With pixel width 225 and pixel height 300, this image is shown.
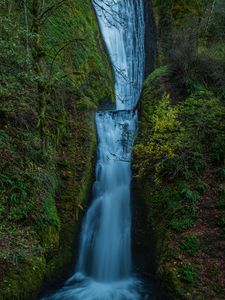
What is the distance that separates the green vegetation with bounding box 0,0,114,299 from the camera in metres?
6.95

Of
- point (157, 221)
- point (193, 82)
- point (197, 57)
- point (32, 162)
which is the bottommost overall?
point (157, 221)

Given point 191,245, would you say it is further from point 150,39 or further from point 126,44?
point 150,39

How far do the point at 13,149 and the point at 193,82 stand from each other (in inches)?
303

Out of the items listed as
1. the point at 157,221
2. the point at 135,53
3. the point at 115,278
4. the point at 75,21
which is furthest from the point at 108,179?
the point at 135,53

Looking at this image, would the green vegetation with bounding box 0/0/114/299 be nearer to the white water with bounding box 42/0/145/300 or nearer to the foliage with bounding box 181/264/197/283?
the white water with bounding box 42/0/145/300

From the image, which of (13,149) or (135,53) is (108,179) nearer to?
(13,149)

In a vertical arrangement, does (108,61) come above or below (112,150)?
above

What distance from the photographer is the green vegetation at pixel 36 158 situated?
695cm

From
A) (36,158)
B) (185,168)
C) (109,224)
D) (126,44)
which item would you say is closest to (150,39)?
(126,44)

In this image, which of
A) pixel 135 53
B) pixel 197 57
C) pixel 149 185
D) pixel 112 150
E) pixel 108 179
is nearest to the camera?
pixel 149 185

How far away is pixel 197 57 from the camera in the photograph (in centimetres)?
1326

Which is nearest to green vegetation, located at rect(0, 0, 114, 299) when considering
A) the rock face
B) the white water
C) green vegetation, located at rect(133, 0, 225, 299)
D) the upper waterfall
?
the white water

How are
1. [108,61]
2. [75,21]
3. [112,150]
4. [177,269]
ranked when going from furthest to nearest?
[108,61], [75,21], [112,150], [177,269]

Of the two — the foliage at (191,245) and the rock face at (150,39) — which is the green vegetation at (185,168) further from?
the rock face at (150,39)
